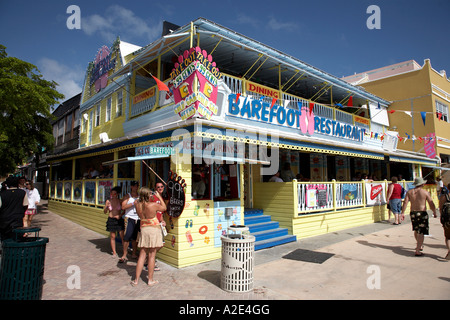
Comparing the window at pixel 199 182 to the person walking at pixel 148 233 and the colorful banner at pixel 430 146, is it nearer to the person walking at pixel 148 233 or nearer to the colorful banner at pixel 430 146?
A: the person walking at pixel 148 233

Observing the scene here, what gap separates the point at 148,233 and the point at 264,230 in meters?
4.12

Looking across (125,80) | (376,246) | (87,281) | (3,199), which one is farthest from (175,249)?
(125,80)

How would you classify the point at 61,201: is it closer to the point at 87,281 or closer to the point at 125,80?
the point at 125,80

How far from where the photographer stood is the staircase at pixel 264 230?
25.1ft

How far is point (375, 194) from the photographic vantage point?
12.0 m

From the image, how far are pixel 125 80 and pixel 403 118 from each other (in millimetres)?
17384

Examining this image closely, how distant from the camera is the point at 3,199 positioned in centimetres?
565

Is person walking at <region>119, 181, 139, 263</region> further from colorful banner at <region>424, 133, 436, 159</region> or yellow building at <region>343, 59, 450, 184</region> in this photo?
colorful banner at <region>424, 133, 436, 159</region>

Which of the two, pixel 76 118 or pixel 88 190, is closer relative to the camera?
pixel 88 190

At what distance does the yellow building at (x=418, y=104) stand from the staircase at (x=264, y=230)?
1323 centimetres

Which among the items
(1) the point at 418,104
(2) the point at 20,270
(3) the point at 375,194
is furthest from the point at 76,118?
(1) the point at 418,104

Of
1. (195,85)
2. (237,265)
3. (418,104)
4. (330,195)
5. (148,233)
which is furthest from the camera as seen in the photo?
(418,104)

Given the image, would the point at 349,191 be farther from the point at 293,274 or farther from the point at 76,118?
the point at 76,118

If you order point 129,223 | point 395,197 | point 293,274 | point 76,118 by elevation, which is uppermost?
point 76,118
